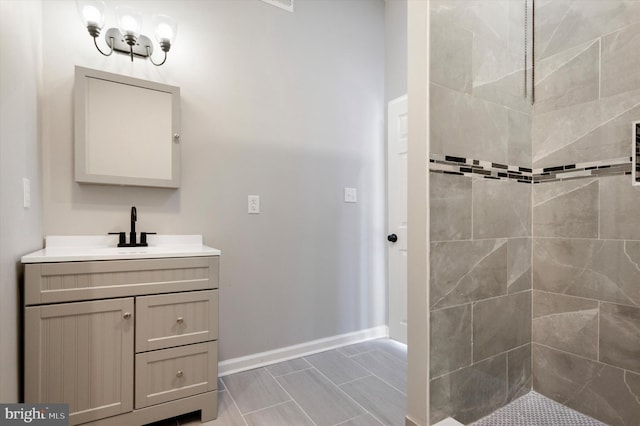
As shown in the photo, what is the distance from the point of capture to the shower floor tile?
1483 mm

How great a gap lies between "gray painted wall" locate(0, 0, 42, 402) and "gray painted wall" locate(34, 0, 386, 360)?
7.0 inches

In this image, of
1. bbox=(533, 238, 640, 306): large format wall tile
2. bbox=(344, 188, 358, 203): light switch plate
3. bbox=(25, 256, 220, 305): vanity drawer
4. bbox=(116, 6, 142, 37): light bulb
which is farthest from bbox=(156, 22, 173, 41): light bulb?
bbox=(533, 238, 640, 306): large format wall tile

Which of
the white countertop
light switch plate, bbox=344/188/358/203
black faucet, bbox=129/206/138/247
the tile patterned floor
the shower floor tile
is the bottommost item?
the tile patterned floor

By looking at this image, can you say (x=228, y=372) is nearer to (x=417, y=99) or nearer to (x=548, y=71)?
(x=417, y=99)

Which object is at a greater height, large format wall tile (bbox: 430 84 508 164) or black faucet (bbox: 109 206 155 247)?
large format wall tile (bbox: 430 84 508 164)

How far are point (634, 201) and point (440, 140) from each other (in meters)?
0.87

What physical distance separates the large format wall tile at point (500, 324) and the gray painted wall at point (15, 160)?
1.87 metres

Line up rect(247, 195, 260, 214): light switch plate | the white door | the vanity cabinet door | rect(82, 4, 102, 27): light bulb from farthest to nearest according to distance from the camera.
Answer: the white door → rect(247, 195, 260, 214): light switch plate → rect(82, 4, 102, 27): light bulb → the vanity cabinet door

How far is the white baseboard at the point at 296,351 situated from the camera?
217 cm

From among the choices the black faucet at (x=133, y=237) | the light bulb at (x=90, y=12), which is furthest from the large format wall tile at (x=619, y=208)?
the light bulb at (x=90, y=12)

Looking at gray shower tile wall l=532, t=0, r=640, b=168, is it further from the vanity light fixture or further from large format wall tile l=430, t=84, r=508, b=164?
the vanity light fixture

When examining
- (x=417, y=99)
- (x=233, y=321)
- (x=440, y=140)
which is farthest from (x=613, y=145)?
(x=233, y=321)

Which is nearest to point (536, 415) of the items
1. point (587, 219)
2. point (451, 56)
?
point (587, 219)

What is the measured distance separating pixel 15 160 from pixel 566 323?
260 cm
